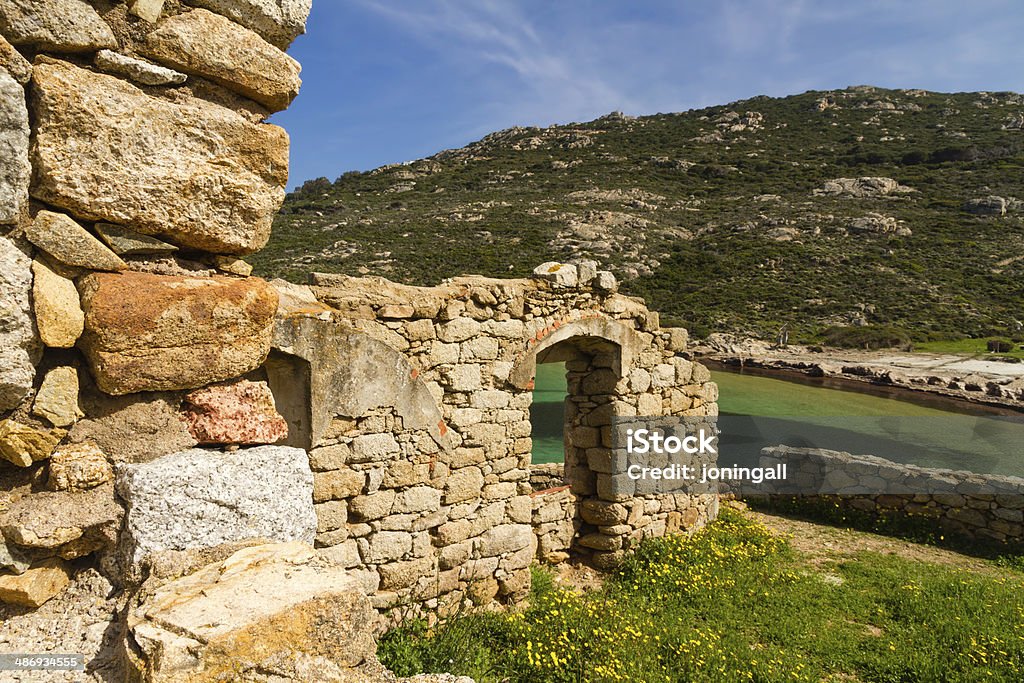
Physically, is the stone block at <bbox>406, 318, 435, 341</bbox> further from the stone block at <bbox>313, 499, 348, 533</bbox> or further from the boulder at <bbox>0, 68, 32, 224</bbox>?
the boulder at <bbox>0, 68, 32, 224</bbox>

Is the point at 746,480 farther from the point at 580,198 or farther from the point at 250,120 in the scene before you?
the point at 580,198

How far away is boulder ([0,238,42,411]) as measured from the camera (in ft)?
4.49

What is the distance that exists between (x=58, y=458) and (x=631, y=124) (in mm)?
64146

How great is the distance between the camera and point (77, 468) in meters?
1.53

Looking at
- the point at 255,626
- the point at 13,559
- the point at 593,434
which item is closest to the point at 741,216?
the point at 593,434

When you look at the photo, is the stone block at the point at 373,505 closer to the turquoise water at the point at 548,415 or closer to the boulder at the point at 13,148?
the boulder at the point at 13,148

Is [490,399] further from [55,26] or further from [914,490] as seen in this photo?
[914,490]

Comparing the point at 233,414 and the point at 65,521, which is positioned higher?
the point at 233,414

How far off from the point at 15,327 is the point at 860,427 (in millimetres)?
15766

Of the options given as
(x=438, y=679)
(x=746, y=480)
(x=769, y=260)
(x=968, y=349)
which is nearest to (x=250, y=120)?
(x=438, y=679)

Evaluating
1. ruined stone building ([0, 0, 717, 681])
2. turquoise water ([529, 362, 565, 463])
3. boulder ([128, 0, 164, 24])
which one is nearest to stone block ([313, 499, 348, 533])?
ruined stone building ([0, 0, 717, 681])

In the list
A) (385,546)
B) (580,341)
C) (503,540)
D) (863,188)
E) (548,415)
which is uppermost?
(863,188)

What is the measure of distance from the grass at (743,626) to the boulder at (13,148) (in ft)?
11.2

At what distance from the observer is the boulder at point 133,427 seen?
1.59m
